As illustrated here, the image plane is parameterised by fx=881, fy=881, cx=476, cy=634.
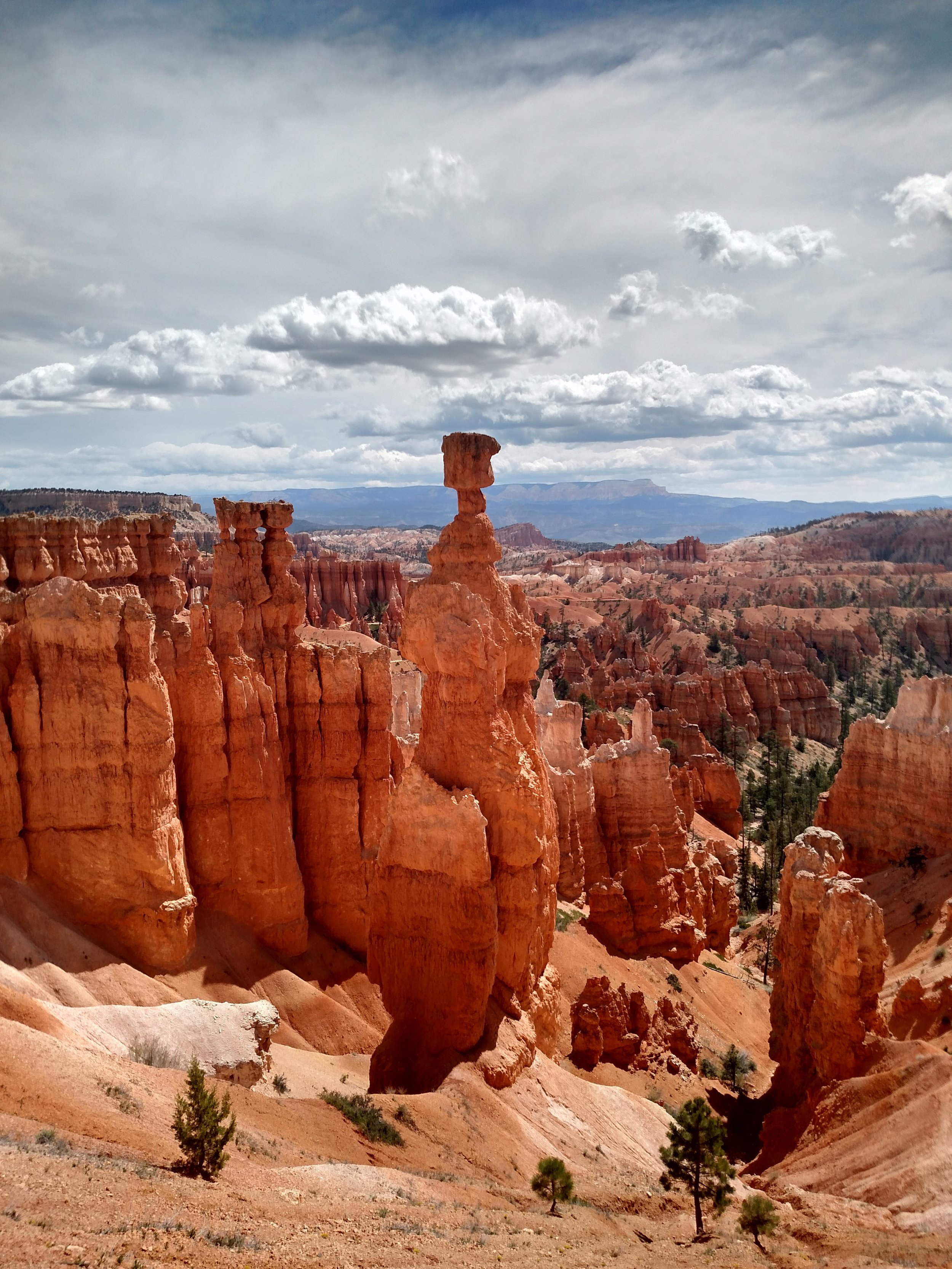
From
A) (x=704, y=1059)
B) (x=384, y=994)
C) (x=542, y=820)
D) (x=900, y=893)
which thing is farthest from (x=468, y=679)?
(x=900, y=893)

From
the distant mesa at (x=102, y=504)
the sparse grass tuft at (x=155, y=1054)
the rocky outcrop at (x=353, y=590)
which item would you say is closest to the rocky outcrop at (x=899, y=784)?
the sparse grass tuft at (x=155, y=1054)

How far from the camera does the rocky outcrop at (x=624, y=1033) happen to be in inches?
777

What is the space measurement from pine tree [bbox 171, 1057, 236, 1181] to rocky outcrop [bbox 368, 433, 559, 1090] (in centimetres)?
623

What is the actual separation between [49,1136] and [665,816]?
25.8m

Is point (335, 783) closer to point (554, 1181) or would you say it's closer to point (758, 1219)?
point (554, 1181)

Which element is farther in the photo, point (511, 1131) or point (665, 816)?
point (665, 816)

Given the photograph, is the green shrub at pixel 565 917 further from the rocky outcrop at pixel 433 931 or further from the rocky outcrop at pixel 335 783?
the rocky outcrop at pixel 433 931

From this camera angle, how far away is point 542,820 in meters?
16.2

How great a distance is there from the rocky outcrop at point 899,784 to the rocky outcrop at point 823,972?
572 inches

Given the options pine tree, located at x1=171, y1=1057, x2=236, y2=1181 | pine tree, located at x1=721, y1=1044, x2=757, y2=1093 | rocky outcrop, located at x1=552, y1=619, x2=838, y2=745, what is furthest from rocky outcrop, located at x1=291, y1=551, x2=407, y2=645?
pine tree, located at x1=171, y1=1057, x2=236, y2=1181

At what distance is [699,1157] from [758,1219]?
1.12 meters

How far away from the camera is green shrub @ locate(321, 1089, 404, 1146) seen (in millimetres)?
12602

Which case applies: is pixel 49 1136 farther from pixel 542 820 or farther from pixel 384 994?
pixel 542 820

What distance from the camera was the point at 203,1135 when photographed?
366 inches
